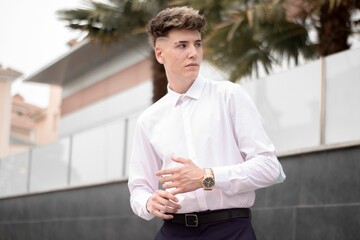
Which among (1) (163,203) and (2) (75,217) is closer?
(1) (163,203)

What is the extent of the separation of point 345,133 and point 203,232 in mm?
4640

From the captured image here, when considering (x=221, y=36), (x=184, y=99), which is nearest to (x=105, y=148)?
(x=221, y=36)

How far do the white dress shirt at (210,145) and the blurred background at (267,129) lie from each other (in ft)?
12.3

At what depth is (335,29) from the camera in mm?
10438

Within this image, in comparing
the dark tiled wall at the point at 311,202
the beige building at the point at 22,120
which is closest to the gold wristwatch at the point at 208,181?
the dark tiled wall at the point at 311,202

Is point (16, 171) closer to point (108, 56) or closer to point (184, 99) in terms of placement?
point (108, 56)

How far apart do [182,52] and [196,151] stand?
14.5 inches

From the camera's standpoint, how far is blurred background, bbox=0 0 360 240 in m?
7.04

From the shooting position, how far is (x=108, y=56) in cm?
2520

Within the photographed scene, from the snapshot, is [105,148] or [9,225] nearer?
[105,148]

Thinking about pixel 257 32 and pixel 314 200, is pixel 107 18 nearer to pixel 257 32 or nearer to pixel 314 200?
pixel 257 32

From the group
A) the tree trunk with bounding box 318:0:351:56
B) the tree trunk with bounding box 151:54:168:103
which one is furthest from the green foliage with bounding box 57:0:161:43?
the tree trunk with bounding box 318:0:351:56

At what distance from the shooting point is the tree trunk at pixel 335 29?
10.4 meters

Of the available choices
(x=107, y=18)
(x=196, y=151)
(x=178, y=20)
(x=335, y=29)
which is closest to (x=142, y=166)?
(x=196, y=151)
